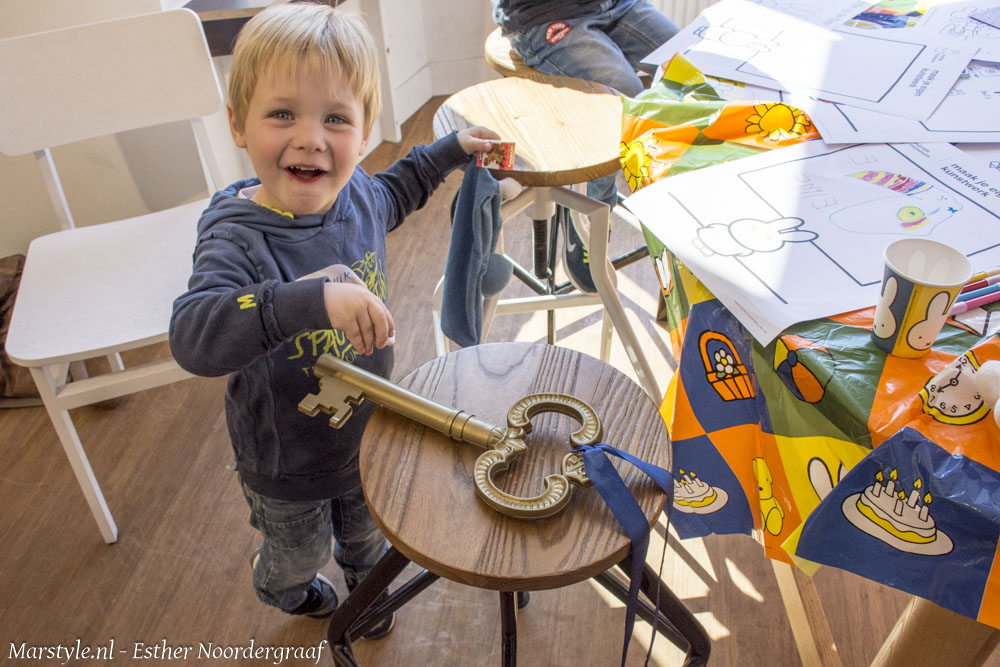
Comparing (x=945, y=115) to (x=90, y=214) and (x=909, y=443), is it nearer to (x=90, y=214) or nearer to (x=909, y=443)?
(x=909, y=443)

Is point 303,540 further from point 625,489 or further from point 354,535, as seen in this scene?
point 625,489

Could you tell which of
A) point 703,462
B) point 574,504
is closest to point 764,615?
point 703,462

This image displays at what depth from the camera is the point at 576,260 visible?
1.60 meters

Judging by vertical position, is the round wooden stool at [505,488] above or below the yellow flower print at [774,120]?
below

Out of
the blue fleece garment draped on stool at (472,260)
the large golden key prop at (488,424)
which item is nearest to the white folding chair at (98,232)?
the blue fleece garment draped on stool at (472,260)

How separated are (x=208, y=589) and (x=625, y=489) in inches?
37.8

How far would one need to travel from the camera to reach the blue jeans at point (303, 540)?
99cm

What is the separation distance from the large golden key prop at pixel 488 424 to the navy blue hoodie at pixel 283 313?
0.20ft

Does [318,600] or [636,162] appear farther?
[318,600]

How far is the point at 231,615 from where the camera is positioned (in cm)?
123

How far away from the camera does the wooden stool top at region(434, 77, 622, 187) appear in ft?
3.35

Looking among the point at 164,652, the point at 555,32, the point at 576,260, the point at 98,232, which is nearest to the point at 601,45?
the point at 555,32

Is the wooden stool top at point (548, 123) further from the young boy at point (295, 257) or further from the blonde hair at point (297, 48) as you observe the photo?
the blonde hair at point (297, 48)

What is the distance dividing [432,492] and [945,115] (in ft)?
2.34
